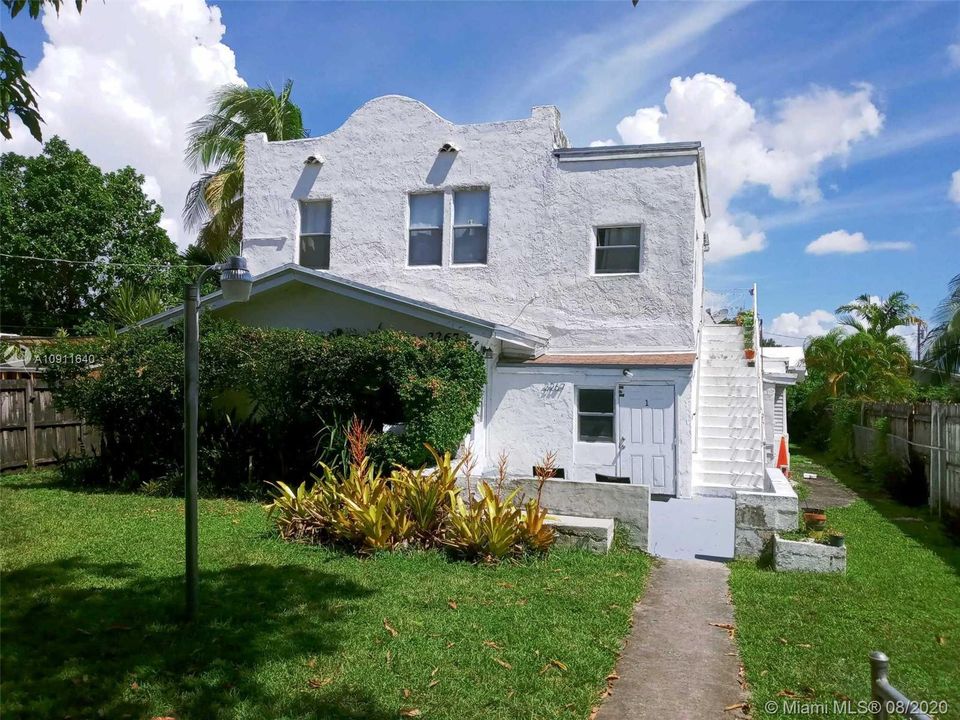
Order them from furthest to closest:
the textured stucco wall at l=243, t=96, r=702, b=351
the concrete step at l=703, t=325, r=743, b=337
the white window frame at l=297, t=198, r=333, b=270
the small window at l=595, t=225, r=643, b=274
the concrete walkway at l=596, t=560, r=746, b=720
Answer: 1. the concrete step at l=703, t=325, r=743, b=337
2. the white window frame at l=297, t=198, r=333, b=270
3. the small window at l=595, t=225, r=643, b=274
4. the textured stucco wall at l=243, t=96, r=702, b=351
5. the concrete walkway at l=596, t=560, r=746, b=720

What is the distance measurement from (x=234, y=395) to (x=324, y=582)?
24.7 feet

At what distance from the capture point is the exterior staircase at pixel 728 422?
13344 millimetres

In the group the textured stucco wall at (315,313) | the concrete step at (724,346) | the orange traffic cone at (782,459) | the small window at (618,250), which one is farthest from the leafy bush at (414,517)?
the concrete step at (724,346)

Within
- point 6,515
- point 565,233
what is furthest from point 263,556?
point 565,233

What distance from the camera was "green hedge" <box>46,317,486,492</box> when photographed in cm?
1091

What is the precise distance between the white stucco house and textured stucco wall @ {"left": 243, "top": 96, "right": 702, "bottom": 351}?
30 millimetres

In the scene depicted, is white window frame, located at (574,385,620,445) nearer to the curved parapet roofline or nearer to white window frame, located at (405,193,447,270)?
white window frame, located at (405,193,447,270)

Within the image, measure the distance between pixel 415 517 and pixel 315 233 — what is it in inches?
378

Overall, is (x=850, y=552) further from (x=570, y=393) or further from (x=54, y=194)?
(x=54, y=194)

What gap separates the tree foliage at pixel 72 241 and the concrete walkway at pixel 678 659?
2565 cm

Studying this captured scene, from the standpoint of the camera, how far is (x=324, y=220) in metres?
16.1

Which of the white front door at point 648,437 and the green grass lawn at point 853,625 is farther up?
the white front door at point 648,437

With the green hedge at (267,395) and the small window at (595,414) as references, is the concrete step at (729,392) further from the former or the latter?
the green hedge at (267,395)

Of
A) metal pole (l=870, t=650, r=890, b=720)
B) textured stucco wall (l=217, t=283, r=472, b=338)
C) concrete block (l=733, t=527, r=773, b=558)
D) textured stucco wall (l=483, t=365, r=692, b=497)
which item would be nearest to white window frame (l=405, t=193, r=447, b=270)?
textured stucco wall (l=217, t=283, r=472, b=338)
